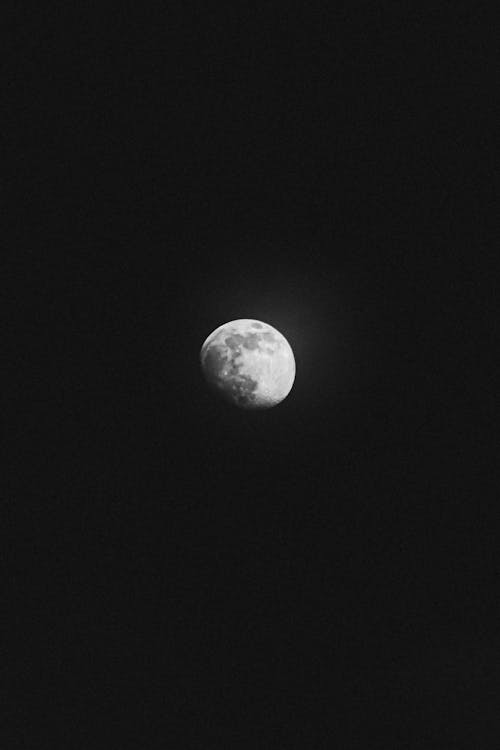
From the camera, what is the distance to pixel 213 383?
2.58 meters

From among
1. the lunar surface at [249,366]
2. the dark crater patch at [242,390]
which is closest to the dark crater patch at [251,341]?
the lunar surface at [249,366]

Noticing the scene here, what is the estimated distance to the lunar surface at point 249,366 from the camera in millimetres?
2535

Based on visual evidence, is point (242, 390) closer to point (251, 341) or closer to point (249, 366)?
point (249, 366)

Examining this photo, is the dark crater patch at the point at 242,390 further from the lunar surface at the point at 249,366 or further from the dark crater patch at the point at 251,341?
the dark crater patch at the point at 251,341

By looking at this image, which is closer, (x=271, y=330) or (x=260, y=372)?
(x=260, y=372)

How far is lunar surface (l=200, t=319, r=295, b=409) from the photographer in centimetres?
254

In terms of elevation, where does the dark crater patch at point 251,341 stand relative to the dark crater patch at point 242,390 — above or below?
above

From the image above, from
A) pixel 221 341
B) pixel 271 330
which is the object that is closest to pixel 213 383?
pixel 221 341

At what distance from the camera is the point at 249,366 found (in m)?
2.53

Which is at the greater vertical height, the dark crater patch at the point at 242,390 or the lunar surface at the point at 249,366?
the lunar surface at the point at 249,366

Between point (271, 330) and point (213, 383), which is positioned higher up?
point (271, 330)

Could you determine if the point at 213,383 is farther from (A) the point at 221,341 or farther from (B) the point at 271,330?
(B) the point at 271,330

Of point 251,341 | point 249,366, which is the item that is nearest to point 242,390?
point 249,366

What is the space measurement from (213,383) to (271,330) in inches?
15.9
